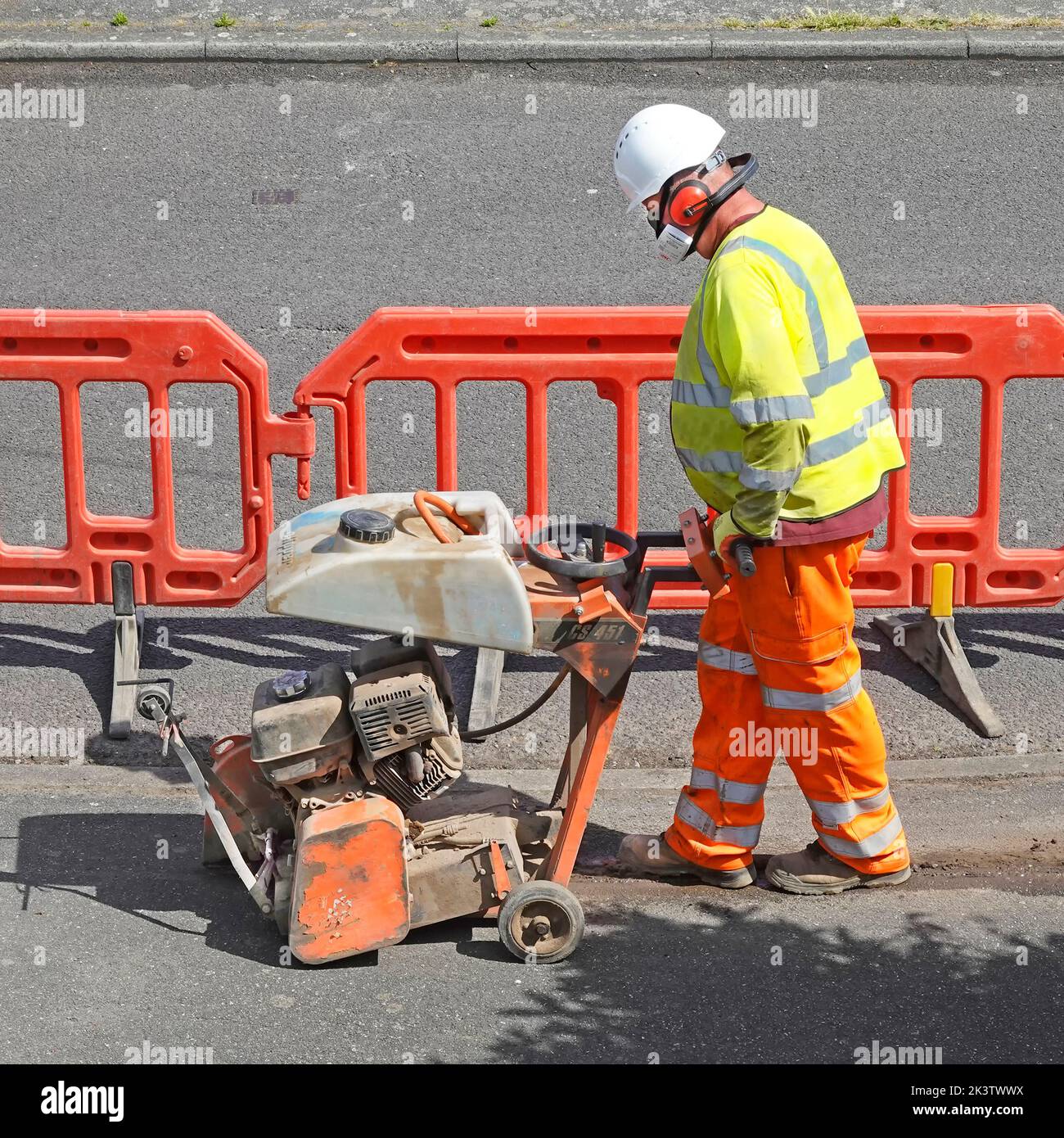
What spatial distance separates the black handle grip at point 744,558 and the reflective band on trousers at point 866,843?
0.90 m

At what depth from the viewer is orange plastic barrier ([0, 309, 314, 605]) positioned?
612 centimetres

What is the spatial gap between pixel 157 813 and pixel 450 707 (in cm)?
134

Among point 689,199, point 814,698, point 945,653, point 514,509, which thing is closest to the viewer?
point 689,199

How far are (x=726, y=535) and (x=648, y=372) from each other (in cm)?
176

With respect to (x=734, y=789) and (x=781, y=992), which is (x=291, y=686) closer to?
(x=734, y=789)

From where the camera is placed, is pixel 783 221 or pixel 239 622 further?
pixel 239 622

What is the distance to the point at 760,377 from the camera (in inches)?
169

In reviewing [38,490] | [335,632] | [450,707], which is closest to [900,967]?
[450,707]

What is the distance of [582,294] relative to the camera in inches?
357

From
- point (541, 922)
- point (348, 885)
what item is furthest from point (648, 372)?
point (348, 885)

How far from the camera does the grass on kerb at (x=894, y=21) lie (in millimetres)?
11586

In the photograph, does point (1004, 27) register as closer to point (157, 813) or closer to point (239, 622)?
point (239, 622)

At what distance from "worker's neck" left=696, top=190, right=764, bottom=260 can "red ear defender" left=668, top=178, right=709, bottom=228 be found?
0.06 meters

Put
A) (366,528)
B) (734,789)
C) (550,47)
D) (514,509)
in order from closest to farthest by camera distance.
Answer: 1. (366,528)
2. (734,789)
3. (514,509)
4. (550,47)
